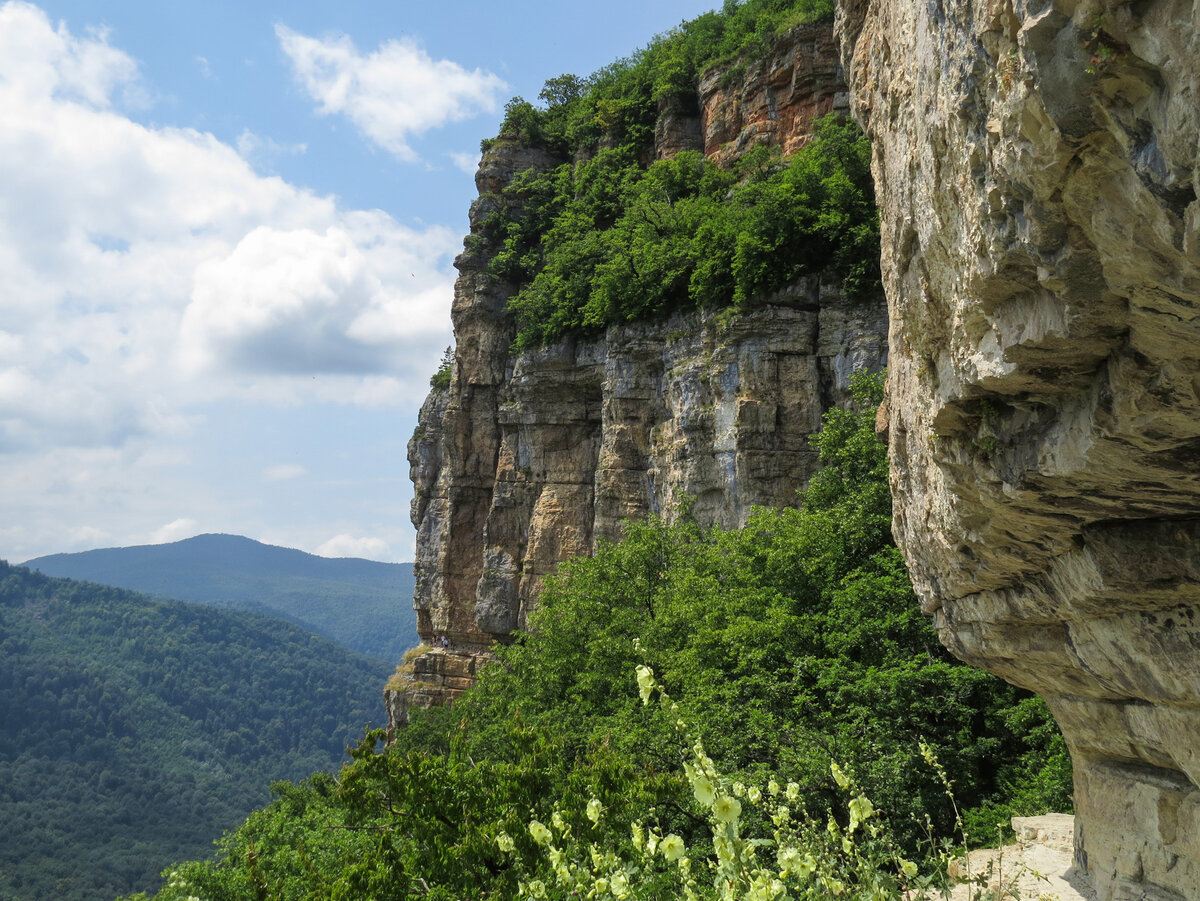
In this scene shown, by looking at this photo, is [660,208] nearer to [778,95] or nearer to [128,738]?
[778,95]

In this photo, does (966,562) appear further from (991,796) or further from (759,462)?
(759,462)

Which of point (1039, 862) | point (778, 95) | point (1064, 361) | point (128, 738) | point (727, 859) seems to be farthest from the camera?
point (128, 738)

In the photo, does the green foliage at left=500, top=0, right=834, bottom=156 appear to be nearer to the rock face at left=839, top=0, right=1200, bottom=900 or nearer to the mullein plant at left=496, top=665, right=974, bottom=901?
the rock face at left=839, top=0, right=1200, bottom=900

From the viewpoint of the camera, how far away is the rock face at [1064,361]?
262cm

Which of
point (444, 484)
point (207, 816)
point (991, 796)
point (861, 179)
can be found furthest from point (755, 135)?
point (207, 816)

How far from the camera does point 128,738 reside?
148 m

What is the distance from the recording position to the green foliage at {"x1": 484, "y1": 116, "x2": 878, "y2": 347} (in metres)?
24.0

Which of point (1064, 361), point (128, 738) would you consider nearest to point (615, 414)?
point (1064, 361)

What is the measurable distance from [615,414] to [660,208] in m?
7.95

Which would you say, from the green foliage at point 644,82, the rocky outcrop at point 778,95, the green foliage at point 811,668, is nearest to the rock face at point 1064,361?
the green foliage at point 811,668

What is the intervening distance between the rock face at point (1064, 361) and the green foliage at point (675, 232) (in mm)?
17293

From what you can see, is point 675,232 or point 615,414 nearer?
point 675,232

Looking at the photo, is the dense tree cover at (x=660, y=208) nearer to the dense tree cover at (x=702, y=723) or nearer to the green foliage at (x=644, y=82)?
the green foliage at (x=644, y=82)

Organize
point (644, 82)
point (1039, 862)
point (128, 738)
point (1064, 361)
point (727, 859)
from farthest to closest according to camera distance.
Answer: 1. point (128, 738)
2. point (644, 82)
3. point (1039, 862)
4. point (1064, 361)
5. point (727, 859)
